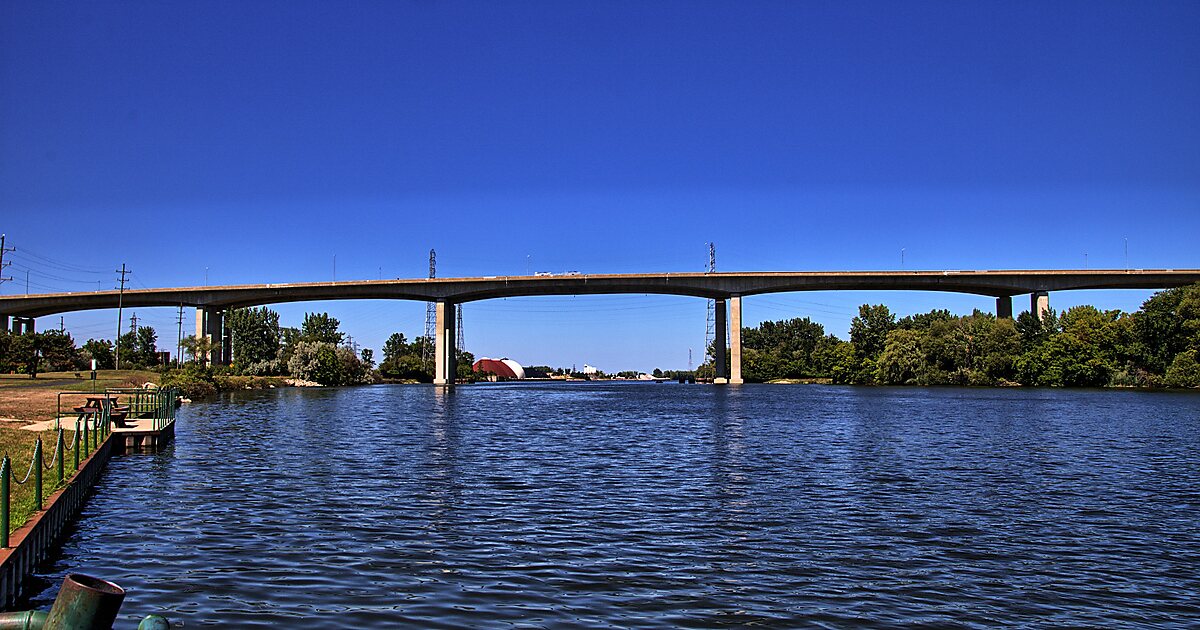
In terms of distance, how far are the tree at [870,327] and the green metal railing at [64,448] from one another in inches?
5262

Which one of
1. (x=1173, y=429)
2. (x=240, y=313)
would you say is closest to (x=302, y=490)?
(x=1173, y=429)

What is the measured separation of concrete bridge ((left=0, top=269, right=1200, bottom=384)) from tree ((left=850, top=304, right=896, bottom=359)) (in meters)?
25.8

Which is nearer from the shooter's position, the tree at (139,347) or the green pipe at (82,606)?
the green pipe at (82,606)

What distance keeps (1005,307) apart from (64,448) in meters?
135

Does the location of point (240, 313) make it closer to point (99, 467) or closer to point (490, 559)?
point (99, 467)

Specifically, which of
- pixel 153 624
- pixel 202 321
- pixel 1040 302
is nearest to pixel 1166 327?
pixel 1040 302

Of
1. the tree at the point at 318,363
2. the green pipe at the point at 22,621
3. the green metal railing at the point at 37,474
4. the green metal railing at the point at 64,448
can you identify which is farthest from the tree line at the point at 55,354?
the green pipe at the point at 22,621

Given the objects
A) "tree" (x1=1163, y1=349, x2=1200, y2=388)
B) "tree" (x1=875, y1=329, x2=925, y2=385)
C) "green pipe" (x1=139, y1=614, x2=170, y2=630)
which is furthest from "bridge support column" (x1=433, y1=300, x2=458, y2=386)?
"green pipe" (x1=139, y1=614, x2=170, y2=630)

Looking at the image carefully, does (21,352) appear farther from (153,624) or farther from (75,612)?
(153,624)

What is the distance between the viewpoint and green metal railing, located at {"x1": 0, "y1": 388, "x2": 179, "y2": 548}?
40.5ft

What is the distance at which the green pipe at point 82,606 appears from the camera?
209 inches

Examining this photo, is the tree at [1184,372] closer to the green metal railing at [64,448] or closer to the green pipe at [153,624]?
the green metal railing at [64,448]

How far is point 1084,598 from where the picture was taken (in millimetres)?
12695

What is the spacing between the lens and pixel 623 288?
135125 mm
